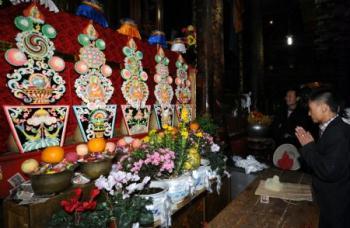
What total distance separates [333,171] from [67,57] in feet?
11.0

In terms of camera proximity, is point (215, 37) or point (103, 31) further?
point (215, 37)

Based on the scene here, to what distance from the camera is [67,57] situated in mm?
2885

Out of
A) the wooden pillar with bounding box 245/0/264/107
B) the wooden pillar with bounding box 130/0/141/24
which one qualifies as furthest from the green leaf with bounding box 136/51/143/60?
the wooden pillar with bounding box 245/0/264/107

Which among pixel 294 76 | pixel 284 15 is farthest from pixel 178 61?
pixel 284 15

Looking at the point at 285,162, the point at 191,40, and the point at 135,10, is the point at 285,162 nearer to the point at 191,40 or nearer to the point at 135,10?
the point at 191,40

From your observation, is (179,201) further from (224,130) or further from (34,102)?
(224,130)

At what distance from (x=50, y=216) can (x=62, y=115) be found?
1.26 metres

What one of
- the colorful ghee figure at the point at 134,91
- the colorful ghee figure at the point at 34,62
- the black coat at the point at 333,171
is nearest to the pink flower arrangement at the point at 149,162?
the colorful ghee figure at the point at 34,62

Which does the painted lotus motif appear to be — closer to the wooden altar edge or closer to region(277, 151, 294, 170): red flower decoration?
the wooden altar edge

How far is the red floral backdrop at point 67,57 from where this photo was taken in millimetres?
2275

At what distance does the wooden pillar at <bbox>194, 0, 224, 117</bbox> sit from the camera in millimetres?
5754

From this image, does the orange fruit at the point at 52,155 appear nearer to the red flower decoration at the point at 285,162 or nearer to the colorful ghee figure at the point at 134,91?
the colorful ghee figure at the point at 134,91

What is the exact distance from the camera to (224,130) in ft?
19.7

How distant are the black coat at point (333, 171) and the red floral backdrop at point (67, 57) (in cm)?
276
